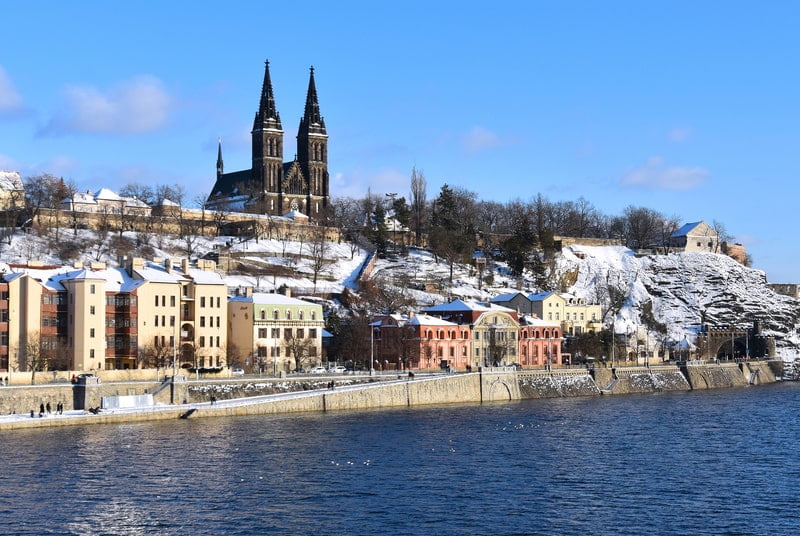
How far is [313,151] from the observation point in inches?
7165

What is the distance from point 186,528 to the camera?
1686 inches

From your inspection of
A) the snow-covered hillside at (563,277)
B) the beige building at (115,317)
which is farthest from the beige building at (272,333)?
the snow-covered hillside at (563,277)

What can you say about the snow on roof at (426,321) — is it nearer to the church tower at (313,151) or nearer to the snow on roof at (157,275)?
Answer: the snow on roof at (157,275)

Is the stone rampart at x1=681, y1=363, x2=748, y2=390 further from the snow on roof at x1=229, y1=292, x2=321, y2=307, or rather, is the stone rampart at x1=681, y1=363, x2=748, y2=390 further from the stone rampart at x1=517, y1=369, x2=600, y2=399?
the snow on roof at x1=229, y1=292, x2=321, y2=307

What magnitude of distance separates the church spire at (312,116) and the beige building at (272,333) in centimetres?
8111

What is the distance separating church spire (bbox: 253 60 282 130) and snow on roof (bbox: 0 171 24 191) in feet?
126

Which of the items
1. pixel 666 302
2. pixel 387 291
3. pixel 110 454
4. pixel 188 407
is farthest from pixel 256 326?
pixel 666 302

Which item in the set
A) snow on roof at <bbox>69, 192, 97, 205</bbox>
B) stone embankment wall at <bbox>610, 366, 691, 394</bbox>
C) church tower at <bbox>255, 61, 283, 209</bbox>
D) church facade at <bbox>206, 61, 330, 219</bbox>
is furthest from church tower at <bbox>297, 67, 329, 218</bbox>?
stone embankment wall at <bbox>610, 366, 691, 394</bbox>

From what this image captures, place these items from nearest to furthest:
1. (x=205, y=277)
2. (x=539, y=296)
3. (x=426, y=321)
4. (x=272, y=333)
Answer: (x=205, y=277) < (x=272, y=333) < (x=426, y=321) < (x=539, y=296)

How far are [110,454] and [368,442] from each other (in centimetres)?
1421

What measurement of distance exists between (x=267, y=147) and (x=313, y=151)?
7.83 metres

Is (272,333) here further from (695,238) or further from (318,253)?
(695,238)

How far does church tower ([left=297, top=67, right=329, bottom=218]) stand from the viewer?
179750 mm

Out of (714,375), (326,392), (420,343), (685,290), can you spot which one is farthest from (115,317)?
(685,290)
